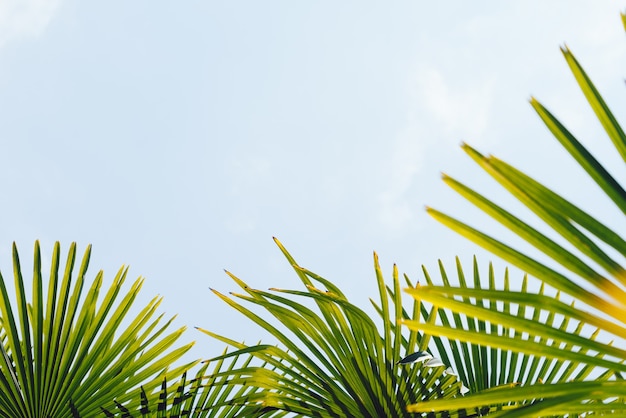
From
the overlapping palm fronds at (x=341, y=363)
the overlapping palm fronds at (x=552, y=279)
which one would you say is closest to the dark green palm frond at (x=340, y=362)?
the overlapping palm fronds at (x=341, y=363)

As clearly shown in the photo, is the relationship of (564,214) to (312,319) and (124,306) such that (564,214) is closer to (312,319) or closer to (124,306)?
(312,319)

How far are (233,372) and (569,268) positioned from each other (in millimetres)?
1492

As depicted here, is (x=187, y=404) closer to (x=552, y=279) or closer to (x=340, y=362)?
(x=340, y=362)

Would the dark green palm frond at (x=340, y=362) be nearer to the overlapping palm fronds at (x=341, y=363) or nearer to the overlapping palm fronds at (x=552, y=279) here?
the overlapping palm fronds at (x=341, y=363)

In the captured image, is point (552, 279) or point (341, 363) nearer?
point (552, 279)

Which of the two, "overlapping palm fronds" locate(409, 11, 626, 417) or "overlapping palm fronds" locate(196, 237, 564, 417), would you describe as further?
"overlapping palm fronds" locate(196, 237, 564, 417)

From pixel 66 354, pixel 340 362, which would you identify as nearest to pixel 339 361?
pixel 340 362

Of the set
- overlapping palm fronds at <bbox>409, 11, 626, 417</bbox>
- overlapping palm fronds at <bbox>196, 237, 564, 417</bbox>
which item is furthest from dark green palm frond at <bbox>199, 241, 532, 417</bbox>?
overlapping palm fronds at <bbox>409, 11, 626, 417</bbox>

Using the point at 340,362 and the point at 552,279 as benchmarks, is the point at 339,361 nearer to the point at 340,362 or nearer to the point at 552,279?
the point at 340,362

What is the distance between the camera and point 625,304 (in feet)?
3.41

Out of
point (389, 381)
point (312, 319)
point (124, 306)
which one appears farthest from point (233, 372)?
point (124, 306)

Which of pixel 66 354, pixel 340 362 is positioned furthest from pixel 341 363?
pixel 66 354

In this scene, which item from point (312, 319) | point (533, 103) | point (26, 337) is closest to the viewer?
point (533, 103)

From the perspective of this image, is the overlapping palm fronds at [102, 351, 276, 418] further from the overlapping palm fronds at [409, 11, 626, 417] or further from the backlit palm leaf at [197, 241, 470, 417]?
the overlapping palm fronds at [409, 11, 626, 417]
